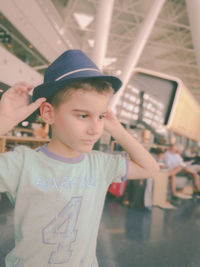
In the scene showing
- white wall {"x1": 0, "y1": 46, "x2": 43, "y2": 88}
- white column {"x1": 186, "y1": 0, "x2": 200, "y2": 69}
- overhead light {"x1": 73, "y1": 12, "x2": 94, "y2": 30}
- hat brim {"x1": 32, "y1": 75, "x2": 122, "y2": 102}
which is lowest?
hat brim {"x1": 32, "y1": 75, "x2": 122, "y2": 102}

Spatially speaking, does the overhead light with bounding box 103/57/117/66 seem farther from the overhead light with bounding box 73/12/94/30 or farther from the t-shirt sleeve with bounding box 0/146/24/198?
the t-shirt sleeve with bounding box 0/146/24/198

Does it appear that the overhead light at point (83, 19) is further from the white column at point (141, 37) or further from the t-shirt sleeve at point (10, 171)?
the t-shirt sleeve at point (10, 171)

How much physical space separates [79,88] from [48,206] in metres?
0.46

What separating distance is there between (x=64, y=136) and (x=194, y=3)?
1.69 metres

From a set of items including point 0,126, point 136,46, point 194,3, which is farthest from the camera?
point 136,46

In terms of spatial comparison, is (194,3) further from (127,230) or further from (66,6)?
(66,6)

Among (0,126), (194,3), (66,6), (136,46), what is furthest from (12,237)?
(66,6)

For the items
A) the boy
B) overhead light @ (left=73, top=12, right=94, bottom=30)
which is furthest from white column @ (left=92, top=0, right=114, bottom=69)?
overhead light @ (left=73, top=12, right=94, bottom=30)

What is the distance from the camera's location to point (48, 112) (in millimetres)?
708

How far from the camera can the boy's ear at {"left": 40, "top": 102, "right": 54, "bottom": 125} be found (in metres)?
0.70

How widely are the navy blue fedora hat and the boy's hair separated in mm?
15

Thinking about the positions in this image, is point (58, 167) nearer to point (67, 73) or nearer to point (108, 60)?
point (67, 73)

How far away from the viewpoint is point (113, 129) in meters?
0.85

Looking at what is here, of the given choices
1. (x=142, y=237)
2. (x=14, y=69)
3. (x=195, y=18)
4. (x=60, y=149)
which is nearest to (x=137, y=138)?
(x=142, y=237)
